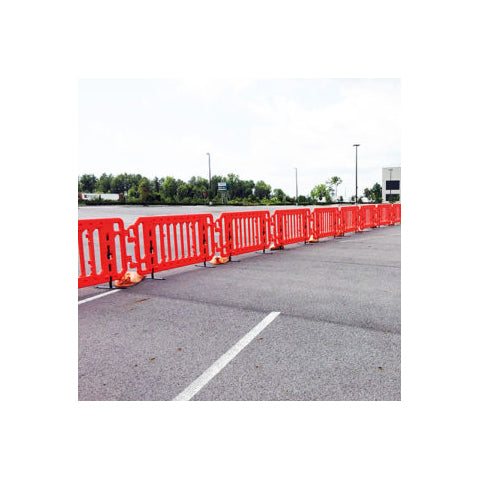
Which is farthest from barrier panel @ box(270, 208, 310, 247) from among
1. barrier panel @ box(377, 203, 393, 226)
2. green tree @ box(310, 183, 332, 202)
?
green tree @ box(310, 183, 332, 202)

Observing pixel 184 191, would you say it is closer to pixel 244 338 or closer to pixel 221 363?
pixel 244 338

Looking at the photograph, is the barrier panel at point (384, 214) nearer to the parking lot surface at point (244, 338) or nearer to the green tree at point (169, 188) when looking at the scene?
the parking lot surface at point (244, 338)

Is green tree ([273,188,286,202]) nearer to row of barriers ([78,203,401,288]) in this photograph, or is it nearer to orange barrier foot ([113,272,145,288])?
row of barriers ([78,203,401,288])

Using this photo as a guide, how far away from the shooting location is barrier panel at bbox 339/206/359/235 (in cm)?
1516

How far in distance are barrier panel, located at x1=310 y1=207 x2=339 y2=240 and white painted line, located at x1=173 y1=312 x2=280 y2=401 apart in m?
8.81

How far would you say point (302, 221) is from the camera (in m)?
12.7

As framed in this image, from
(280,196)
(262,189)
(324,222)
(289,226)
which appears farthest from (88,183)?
(289,226)

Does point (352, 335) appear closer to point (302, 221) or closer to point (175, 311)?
point (175, 311)

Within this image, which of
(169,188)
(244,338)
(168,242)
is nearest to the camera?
(244,338)

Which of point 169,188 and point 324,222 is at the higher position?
point 169,188

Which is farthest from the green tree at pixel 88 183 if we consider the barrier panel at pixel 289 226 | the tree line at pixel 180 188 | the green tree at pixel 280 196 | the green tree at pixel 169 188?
the barrier panel at pixel 289 226

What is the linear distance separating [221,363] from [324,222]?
11.0 metres

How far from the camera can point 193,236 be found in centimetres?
862

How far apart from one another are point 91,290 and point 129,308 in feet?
4.84
